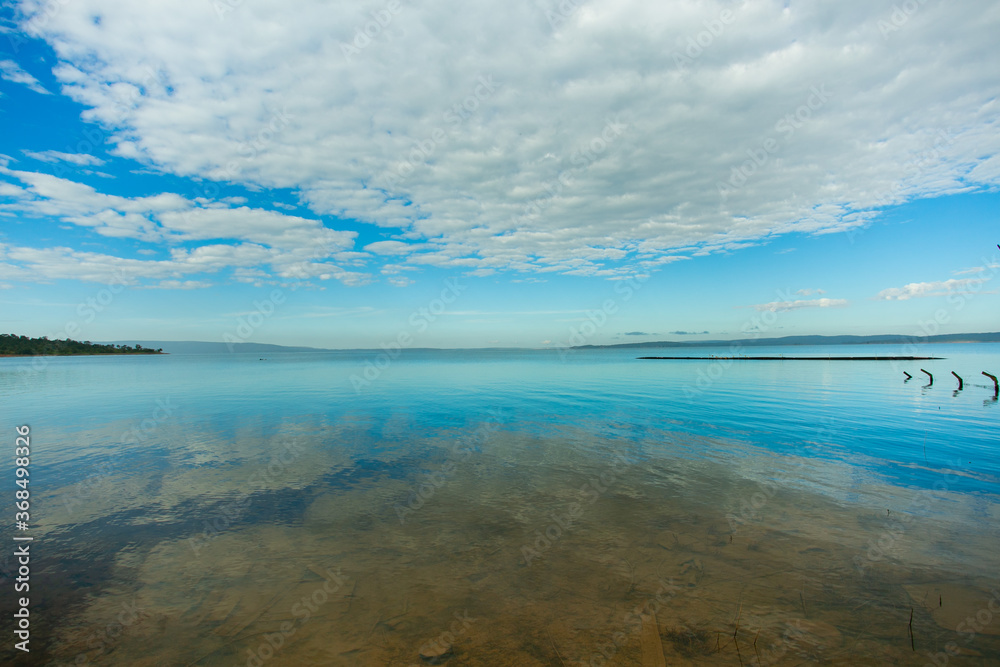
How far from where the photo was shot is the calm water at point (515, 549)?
6.54 m

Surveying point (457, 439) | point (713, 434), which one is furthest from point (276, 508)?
point (713, 434)

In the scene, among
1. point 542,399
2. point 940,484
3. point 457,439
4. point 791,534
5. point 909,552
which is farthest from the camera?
point 542,399

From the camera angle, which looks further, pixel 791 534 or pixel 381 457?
pixel 381 457

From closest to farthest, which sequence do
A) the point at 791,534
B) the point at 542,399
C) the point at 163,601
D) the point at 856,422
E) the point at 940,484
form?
the point at 163,601 < the point at 791,534 < the point at 940,484 < the point at 856,422 < the point at 542,399

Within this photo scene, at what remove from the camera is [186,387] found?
50.7 m

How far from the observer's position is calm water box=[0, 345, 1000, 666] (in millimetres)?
6539

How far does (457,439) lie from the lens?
21516 mm

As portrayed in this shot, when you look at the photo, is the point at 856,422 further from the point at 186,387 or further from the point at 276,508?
the point at 186,387

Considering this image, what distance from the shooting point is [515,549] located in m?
9.49

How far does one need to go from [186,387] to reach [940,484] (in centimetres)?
6622

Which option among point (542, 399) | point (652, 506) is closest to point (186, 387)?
point (542, 399)

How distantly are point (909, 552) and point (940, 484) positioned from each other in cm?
797

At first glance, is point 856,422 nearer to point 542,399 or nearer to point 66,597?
point 542,399

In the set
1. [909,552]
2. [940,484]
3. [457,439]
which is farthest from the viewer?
[457,439]
